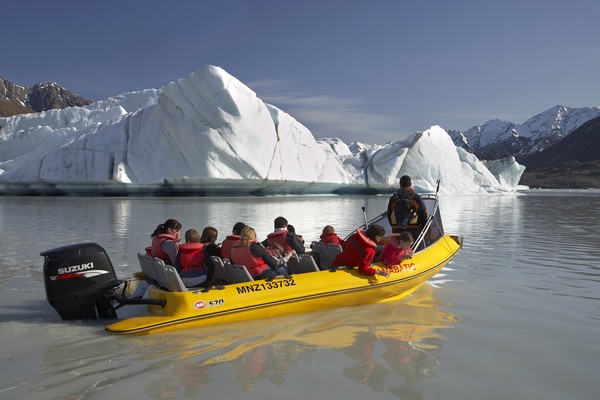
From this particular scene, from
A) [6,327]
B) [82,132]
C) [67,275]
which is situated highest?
[82,132]

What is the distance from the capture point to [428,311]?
19.8ft

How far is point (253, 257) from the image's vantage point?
225 inches

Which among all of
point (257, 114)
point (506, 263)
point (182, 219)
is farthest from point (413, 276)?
point (257, 114)

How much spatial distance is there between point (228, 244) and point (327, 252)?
1454 millimetres

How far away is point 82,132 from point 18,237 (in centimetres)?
2832

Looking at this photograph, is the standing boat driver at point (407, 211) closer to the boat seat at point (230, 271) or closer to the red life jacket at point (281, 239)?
the red life jacket at point (281, 239)

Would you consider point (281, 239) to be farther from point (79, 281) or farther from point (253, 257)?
point (79, 281)

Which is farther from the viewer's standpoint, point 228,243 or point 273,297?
point 228,243

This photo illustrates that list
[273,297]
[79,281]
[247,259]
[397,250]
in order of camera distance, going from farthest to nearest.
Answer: [397,250], [247,259], [273,297], [79,281]

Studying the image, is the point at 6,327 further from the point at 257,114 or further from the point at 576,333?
the point at 257,114

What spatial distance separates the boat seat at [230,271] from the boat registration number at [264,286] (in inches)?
6.0

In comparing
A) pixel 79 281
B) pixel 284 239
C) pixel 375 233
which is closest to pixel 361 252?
pixel 375 233

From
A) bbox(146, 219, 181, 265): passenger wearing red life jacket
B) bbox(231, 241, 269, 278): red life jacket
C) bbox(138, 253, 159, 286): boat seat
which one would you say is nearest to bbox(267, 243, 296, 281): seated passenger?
bbox(231, 241, 269, 278): red life jacket

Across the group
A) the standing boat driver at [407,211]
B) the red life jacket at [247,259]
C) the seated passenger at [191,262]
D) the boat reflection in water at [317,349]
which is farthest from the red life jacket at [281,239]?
the standing boat driver at [407,211]
